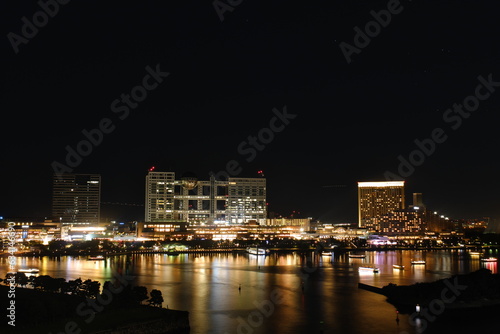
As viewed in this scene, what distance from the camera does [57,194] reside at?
57594 millimetres

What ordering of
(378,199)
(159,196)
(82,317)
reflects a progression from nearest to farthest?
(82,317) < (159,196) < (378,199)

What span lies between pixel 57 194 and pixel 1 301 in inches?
1962

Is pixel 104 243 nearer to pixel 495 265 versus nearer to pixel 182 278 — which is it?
pixel 182 278

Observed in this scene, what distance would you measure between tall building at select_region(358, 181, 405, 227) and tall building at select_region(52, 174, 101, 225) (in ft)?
114

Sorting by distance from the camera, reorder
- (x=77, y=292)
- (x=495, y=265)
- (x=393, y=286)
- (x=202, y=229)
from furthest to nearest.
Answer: (x=202, y=229), (x=495, y=265), (x=393, y=286), (x=77, y=292)

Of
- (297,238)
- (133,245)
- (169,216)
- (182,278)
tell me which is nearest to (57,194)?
(169,216)

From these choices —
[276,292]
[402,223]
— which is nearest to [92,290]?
[276,292]

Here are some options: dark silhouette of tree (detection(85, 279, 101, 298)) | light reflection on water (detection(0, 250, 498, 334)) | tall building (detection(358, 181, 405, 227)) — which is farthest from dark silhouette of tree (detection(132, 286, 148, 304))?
tall building (detection(358, 181, 405, 227))

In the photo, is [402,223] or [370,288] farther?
[402,223]

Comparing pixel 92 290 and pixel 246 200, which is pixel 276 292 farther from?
pixel 246 200

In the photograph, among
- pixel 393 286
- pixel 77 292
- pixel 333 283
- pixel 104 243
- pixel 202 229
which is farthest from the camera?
pixel 202 229

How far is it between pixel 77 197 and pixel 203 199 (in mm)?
16308

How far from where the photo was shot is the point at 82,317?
31.9 ft

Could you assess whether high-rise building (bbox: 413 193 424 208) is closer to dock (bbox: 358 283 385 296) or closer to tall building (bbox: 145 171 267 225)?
tall building (bbox: 145 171 267 225)
